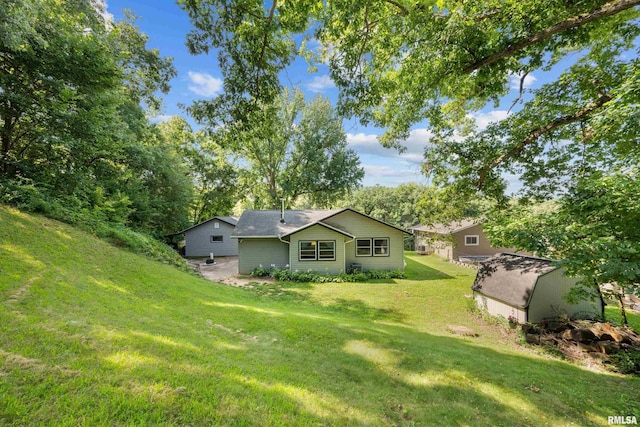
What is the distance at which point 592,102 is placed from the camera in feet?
21.3

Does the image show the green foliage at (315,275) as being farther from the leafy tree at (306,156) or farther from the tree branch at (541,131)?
the leafy tree at (306,156)

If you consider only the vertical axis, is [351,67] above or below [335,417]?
above

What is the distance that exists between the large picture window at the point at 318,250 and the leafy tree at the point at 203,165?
46.8 feet

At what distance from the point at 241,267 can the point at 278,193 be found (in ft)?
37.5

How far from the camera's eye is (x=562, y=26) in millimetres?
4742

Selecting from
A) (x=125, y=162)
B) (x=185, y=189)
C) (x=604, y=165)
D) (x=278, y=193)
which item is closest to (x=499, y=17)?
(x=604, y=165)

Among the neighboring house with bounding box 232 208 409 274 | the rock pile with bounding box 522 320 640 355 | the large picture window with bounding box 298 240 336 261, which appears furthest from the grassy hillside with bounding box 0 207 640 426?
the large picture window with bounding box 298 240 336 261

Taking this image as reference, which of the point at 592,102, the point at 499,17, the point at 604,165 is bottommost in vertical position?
the point at 604,165

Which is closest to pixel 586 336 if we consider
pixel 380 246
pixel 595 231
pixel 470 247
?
pixel 595 231

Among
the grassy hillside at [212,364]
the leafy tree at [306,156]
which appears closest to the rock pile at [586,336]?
the grassy hillside at [212,364]

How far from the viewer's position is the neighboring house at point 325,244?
1533 centimetres

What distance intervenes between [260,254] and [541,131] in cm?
1470

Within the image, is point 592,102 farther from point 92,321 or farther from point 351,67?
point 92,321

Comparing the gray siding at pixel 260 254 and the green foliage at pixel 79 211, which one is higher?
the green foliage at pixel 79 211
